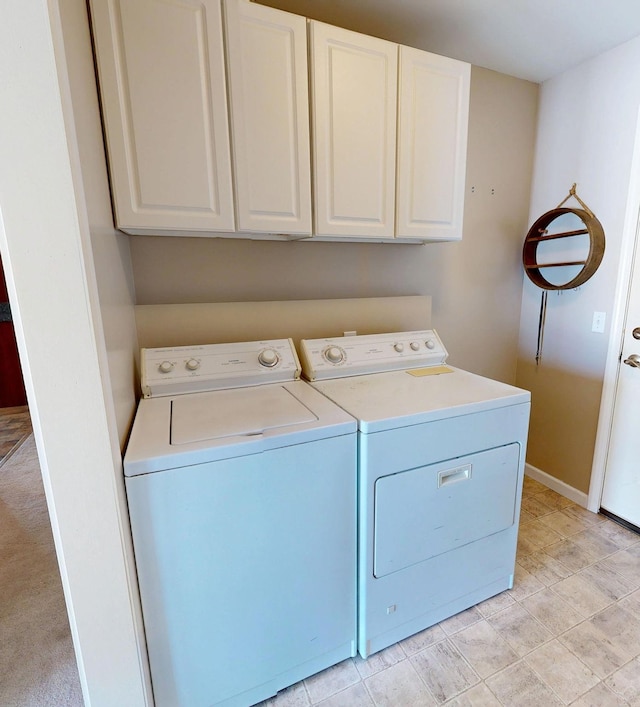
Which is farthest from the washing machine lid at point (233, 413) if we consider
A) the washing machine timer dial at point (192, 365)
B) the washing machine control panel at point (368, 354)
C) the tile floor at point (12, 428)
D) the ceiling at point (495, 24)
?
the tile floor at point (12, 428)

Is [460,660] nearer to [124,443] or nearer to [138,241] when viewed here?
[124,443]

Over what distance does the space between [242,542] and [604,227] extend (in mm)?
2327

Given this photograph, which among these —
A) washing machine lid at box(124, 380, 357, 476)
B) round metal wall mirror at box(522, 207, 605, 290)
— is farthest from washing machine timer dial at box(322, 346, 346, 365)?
round metal wall mirror at box(522, 207, 605, 290)

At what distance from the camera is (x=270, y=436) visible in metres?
1.07

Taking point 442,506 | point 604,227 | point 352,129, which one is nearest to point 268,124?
point 352,129

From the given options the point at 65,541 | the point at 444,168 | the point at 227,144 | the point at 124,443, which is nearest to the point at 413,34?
the point at 444,168

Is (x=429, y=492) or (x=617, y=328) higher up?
(x=617, y=328)

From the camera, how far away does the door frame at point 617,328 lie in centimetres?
185

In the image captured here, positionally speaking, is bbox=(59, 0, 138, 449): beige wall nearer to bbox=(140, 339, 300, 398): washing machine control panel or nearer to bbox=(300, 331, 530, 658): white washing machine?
bbox=(140, 339, 300, 398): washing machine control panel

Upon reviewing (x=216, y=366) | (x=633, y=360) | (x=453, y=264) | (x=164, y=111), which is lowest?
(x=633, y=360)

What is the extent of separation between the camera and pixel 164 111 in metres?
1.22

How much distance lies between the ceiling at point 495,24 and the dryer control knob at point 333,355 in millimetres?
1474

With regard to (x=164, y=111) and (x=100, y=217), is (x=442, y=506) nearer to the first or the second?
(x=100, y=217)

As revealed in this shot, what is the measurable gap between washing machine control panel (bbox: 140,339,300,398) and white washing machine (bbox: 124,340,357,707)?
4.7 inches
